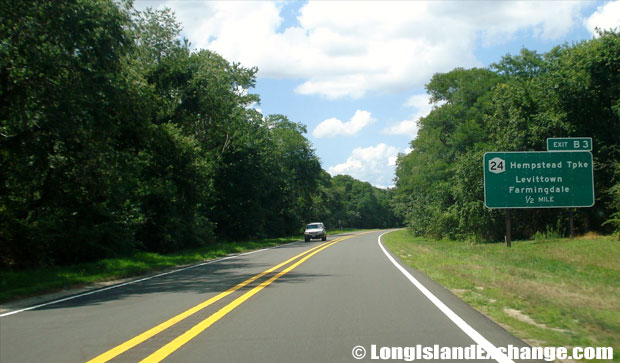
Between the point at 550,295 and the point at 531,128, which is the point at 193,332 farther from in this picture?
the point at 531,128

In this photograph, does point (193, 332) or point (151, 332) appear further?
point (151, 332)

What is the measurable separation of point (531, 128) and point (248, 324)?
30895 mm

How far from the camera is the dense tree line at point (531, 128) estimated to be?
31.5m

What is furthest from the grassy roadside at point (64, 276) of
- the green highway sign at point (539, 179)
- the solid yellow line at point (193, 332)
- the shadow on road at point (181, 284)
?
the green highway sign at point (539, 179)

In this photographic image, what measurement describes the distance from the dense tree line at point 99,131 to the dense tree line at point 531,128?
743 inches

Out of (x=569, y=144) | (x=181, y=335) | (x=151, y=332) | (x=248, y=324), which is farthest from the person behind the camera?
(x=569, y=144)

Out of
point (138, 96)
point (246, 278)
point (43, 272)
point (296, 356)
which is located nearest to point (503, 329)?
point (296, 356)

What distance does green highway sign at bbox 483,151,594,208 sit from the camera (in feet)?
75.8

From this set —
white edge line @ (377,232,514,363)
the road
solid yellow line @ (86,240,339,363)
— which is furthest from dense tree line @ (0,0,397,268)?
white edge line @ (377,232,514,363)

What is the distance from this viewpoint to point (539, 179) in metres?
24.1

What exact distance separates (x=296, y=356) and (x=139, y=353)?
191cm

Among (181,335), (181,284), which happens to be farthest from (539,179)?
(181,335)

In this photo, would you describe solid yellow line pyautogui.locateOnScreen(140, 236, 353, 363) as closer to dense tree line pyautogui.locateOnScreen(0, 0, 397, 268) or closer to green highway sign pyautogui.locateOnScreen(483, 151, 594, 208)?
dense tree line pyautogui.locateOnScreen(0, 0, 397, 268)

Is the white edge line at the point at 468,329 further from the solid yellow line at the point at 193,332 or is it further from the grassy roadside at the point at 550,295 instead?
the solid yellow line at the point at 193,332
